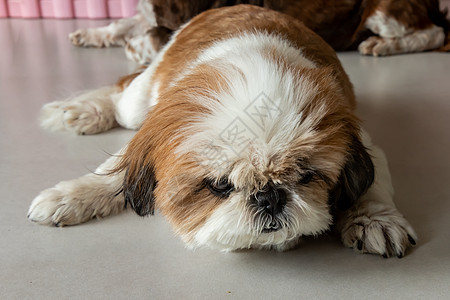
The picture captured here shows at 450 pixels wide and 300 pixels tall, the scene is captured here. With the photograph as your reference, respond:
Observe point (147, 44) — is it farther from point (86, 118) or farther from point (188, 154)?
point (188, 154)

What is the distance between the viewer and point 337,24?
4.29 metres

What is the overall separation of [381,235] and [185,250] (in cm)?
64

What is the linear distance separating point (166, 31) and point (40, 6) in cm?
248

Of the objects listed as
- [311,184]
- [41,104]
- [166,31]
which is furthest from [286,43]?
[166,31]

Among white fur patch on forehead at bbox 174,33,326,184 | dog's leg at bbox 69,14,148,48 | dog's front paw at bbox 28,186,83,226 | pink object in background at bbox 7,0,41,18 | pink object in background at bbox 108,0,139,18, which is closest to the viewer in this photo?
white fur patch on forehead at bbox 174,33,326,184

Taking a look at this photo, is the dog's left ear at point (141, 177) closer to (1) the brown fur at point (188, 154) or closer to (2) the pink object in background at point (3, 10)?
(1) the brown fur at point (188, 154)

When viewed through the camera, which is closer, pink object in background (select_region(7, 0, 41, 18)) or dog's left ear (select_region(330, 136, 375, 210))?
dog's left ear (select_region(330, 136, 375, 210))

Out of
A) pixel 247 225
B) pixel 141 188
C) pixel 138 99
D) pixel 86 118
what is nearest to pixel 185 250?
pixel 141 188

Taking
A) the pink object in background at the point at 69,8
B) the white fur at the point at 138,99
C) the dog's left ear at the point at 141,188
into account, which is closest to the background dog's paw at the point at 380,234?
the dog's left ear at the point at 141,188

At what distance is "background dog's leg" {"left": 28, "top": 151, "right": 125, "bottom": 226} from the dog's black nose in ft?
2.28

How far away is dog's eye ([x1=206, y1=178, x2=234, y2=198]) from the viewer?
1.61m

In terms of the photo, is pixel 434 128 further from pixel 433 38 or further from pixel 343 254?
pixel 433 38

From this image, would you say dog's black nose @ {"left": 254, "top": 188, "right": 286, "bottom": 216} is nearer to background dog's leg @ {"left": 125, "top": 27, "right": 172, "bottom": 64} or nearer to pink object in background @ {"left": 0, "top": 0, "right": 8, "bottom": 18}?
background dog's leg @ {"left": 125, "top": 27, "right": 172, "bottom": 64}

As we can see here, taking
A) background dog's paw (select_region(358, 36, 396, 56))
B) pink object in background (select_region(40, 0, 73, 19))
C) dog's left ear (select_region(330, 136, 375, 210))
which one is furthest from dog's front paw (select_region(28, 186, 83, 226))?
pink object in background (select_region(40, 0, 73, 19))
